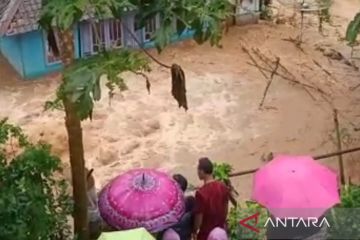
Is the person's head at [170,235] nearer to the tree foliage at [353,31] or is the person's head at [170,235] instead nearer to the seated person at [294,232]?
the seated person at [294,232]

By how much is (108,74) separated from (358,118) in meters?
7.54

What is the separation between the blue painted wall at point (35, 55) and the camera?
43.9ft

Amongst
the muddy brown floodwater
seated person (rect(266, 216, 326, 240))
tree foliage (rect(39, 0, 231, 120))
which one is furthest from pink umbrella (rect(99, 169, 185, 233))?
the muddy brown floodwater

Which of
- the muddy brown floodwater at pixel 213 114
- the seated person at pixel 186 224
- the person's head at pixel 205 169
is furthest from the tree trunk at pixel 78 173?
the muddy brown floodwater at pixel 213 114

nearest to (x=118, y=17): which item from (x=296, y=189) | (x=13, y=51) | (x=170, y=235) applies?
(x=296, y=189)

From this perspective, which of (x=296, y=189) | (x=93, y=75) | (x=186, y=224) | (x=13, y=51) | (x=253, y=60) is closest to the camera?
(x=93, y=75)

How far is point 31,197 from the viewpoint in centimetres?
653

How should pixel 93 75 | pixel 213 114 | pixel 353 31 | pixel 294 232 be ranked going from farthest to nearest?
pixel 213 114 → pixel 353 31 → pixel 294 232 → pixel 93 75

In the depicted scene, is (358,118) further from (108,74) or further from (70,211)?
(108,74)

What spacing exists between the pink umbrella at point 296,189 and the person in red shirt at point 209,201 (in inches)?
22.5

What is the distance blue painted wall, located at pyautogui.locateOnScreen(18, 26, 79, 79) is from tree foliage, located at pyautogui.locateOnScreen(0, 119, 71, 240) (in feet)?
21.4

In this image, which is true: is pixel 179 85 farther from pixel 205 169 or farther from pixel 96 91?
pixel 96 91

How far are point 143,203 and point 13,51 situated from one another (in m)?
7.46

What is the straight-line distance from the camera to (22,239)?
251 inches
